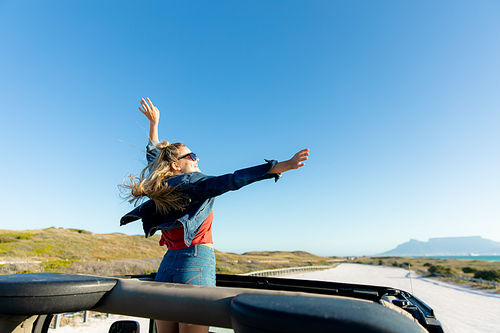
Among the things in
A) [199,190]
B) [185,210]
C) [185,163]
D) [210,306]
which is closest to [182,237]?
[185,210]

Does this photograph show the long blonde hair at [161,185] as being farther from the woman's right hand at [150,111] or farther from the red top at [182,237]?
the woman's right hand at [150,111]

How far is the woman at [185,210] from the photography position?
1.94 metres

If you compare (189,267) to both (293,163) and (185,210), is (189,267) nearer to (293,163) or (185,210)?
(185,210)

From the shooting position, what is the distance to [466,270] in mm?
48531

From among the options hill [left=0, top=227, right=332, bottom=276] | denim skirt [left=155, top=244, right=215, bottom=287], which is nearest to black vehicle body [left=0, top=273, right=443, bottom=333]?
denim skirt [left=155, top=244, right=215, bottom=287]

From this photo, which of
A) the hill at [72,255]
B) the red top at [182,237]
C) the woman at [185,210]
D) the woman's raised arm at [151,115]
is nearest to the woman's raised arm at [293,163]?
the woman at [185,210]

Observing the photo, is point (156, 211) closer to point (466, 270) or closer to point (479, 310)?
point (479, 310)

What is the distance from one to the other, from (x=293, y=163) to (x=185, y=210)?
2.97 ft

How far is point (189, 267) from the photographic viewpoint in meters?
2.00

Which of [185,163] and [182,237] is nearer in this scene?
[182,237]

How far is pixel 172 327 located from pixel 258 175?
1265 millimetres

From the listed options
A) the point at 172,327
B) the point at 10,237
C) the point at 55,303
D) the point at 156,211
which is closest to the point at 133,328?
the point at 172,327

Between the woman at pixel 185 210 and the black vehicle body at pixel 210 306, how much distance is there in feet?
2.48

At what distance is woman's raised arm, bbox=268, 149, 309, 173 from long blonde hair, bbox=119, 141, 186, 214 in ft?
2.51
